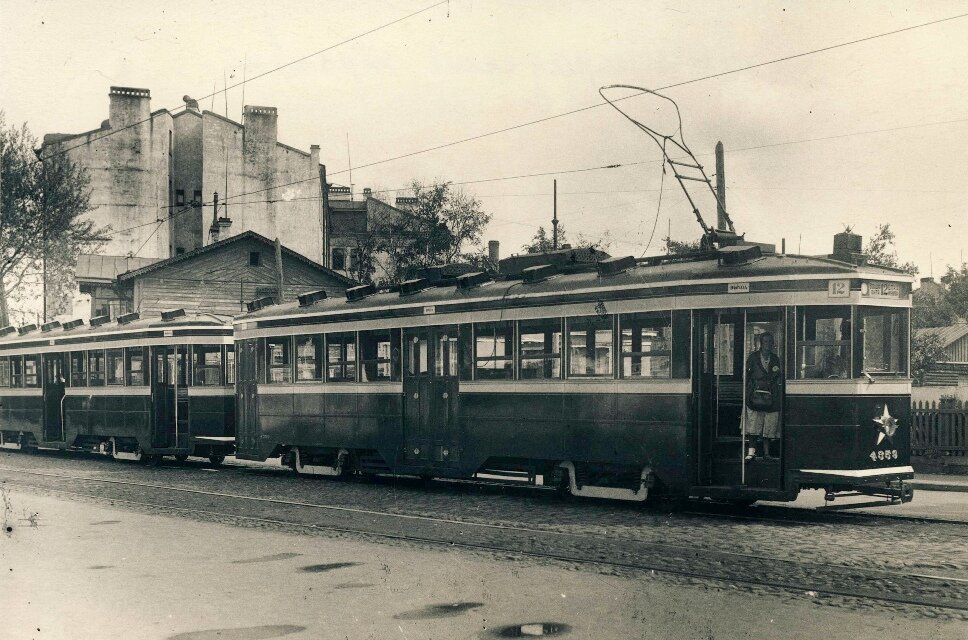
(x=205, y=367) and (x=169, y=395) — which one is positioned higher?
(x=205, y=367)

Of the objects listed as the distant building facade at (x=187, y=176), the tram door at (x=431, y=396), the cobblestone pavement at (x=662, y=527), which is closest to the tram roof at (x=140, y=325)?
the cobblestone pavement at (x=662, y=527)

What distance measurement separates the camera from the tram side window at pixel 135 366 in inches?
889

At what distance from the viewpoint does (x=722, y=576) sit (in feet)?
29.6

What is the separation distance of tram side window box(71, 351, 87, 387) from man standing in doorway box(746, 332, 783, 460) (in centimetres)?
1725

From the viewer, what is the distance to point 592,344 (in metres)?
13.8

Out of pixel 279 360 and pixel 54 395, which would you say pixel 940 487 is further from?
pixel 54 395

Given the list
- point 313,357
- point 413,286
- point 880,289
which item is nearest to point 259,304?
point 313,357

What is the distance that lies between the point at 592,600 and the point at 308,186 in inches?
1886

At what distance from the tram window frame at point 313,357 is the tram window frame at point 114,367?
6422 mm

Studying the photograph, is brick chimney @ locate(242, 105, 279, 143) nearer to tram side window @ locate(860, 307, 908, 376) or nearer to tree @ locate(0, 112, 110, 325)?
tree @ locate(0, 112, 110, 325)

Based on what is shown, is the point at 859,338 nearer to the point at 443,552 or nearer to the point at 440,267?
the point at 443,552

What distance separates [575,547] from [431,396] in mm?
5731

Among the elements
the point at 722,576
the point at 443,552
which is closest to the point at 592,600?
the point at 722,576

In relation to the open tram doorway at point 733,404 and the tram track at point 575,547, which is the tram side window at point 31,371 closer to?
the tram track at point 575,547
